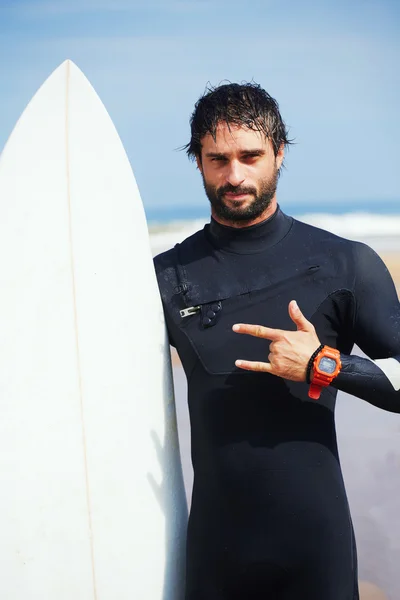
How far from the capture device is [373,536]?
3475mm

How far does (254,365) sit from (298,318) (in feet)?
0.49

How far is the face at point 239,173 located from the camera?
2.03m

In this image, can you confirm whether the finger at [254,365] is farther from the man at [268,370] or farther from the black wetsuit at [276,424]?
the black wetsuit at [276,424]

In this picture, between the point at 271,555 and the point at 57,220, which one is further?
the point at 57,220

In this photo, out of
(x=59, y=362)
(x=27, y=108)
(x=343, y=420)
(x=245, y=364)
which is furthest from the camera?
(x=343, y=420)

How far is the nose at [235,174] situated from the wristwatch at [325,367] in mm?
485

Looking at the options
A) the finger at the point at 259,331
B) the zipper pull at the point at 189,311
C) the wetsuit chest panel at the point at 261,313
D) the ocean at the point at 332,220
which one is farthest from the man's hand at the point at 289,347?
the ocean at the point at 332,220

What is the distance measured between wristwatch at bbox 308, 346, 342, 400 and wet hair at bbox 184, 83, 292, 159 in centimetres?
61

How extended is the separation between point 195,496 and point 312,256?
68 cm

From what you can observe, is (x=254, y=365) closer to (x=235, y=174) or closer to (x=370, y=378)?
(x=370, y=378)

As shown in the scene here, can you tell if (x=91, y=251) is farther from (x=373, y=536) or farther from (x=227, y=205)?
(x=373, y=536)

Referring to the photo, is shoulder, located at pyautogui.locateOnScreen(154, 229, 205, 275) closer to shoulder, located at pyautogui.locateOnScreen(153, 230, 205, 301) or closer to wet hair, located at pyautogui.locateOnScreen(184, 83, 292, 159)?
shoulder, located at pyautogui.locateOnScreen(153, 230, 205, 301)

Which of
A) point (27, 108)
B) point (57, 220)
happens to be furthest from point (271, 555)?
point (27, 108)

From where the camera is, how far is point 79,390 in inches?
80.6
